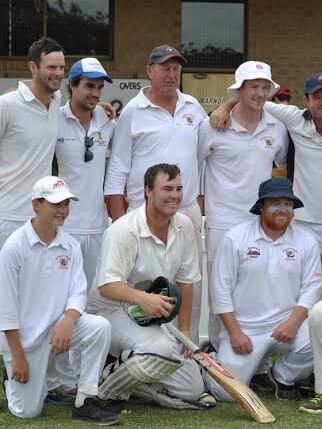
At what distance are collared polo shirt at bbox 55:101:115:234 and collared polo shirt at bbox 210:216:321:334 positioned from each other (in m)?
0.86

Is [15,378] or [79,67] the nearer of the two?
[15,378]

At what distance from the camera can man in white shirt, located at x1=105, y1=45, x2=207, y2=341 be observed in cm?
611

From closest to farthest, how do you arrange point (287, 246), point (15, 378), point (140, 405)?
point (15, 378) < point (140, 405) < point (287, 246)

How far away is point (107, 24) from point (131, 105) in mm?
7156

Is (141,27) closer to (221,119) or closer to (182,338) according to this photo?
(221,119)

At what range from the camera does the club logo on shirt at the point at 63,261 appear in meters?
5.44

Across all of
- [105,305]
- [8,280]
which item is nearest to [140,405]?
[105,305]

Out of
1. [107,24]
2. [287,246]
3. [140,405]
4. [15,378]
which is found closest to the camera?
[15,378]

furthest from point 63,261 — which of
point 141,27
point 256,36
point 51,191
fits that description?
point 256,36

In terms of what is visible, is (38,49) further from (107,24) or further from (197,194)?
(107,24)

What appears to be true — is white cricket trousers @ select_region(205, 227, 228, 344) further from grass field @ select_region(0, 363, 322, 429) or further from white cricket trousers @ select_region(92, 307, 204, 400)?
grass field @ select_region(0, 363, 322, 429)

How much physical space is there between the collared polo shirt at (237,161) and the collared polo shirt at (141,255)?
497 millimetres

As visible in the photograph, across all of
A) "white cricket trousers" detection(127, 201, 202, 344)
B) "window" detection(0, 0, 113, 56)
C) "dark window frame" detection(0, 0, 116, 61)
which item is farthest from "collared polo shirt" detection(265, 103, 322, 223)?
"window" detection(0, 0, 113, 56)

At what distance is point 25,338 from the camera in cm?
536
